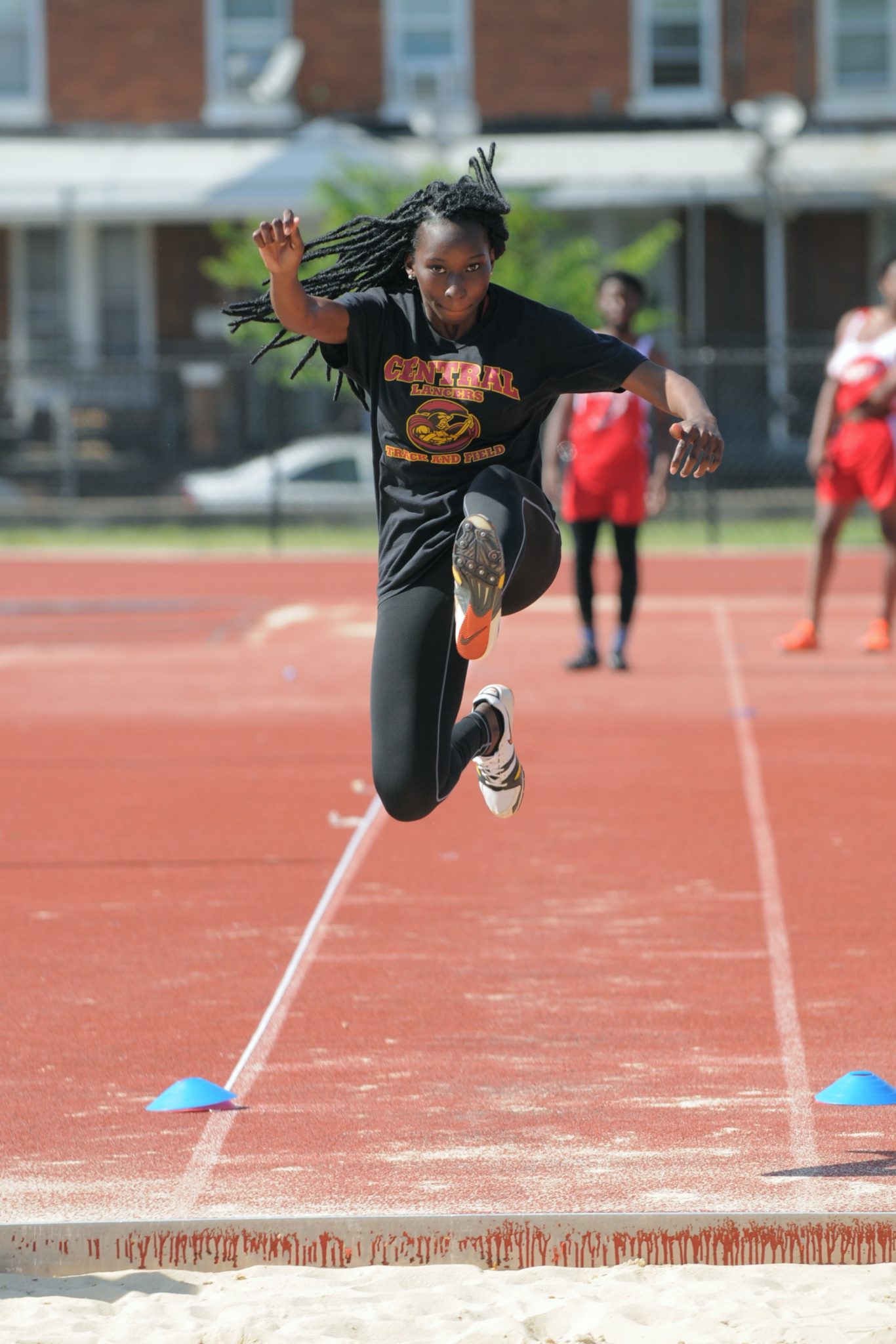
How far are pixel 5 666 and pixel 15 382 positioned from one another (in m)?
14.7

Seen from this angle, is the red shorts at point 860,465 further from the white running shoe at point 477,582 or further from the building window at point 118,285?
the building window at point 118,285

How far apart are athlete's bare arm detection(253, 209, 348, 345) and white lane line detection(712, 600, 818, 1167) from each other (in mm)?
2101

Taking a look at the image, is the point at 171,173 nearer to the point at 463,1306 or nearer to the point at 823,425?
the point at 823,425

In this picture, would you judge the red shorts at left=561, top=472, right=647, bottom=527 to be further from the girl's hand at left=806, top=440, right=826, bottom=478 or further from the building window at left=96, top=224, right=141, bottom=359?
the building window at left=96, top=224, right=141, bottom=359

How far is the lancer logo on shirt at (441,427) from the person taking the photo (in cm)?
483

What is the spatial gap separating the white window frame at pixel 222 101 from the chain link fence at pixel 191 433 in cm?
445

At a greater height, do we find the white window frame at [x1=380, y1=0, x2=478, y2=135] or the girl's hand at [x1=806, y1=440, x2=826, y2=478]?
the white window frame at [x1=380, y1=0, x2=478, y2=135]

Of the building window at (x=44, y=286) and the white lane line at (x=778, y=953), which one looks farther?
the building window at (x=44, y=286)

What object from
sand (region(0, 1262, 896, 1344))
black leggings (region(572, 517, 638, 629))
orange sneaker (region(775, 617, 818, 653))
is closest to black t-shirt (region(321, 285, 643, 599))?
sand (region(0, 1262, 896, 1344))

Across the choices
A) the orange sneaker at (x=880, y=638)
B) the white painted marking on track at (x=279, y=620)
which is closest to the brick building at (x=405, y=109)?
the white painted marking on track at (x=279, y=620)

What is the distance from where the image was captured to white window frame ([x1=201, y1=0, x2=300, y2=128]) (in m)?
29.4

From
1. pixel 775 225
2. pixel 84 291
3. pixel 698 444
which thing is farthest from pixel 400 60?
pixel 698 444

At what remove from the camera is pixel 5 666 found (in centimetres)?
1319

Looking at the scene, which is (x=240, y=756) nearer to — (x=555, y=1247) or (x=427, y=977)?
(x=427, y=977)
